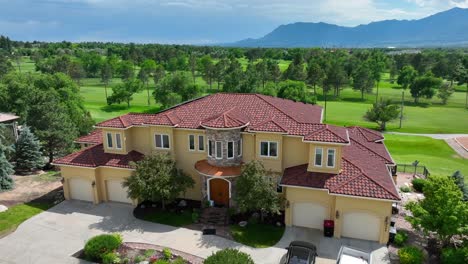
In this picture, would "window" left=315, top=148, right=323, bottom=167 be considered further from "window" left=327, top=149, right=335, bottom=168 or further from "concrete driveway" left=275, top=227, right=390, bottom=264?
"concrete driveway" left=275, top=227, right=390, bottom=264

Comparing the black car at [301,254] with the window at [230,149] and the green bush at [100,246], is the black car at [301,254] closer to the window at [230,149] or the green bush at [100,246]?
the window at [230,149]

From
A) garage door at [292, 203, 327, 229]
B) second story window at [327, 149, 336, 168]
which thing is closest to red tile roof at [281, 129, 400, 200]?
A: second story window at [327, 149, 336, 168]

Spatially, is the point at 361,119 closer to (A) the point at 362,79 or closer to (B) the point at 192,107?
(A) the point at 362,79

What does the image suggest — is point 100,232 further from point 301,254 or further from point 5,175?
point 301,254

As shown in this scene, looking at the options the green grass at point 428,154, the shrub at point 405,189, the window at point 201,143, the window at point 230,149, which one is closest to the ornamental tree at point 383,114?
the green grass at point 428,154

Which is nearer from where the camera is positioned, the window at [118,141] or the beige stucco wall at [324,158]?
the beige stucco wall at [324,158]

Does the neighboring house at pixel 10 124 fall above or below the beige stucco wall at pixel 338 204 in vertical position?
above
